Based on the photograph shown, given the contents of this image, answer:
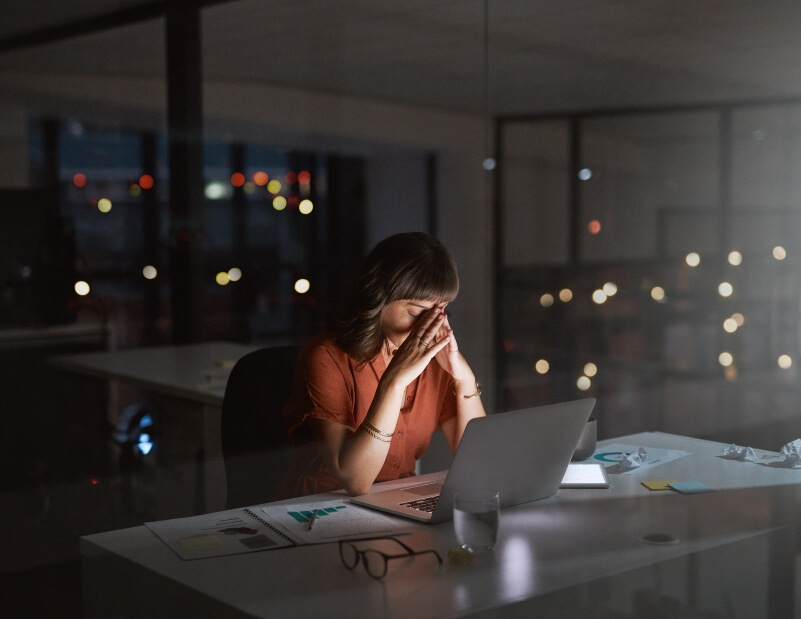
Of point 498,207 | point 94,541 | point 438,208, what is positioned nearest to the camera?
point 94,541

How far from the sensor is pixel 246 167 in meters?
3.99

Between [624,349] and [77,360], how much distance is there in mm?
2745

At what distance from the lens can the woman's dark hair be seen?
77.4 inches

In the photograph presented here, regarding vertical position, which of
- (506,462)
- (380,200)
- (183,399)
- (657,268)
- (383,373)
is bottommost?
(183,399)

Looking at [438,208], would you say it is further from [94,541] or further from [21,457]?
[94,541]

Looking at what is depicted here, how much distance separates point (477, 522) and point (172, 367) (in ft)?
6.91

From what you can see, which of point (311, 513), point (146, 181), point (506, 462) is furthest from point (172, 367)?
point (506, 462)

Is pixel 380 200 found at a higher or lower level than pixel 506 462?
higher

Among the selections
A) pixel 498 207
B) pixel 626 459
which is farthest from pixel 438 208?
pixel 626 459

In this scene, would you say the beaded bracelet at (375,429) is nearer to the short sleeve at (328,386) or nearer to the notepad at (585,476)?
the short sleeve at (328,386)

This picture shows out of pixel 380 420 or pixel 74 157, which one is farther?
pixel 74 157

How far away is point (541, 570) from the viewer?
134 cm

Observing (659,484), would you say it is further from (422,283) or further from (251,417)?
(251,417)

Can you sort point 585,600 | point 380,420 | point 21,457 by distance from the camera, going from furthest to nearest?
1. point 21,457
2. point 380,420
3. point 585,600
